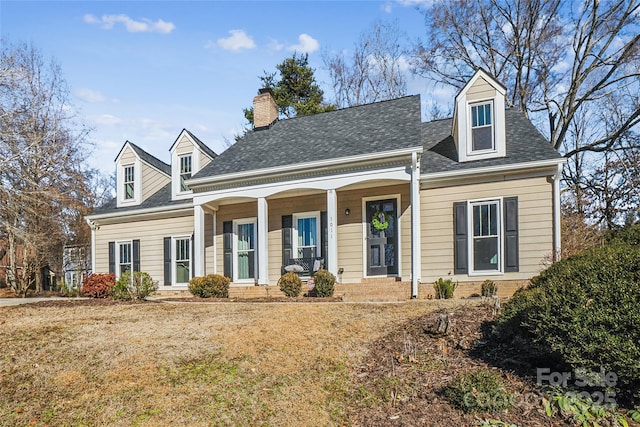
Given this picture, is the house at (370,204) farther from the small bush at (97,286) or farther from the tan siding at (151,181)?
the small bush at (97,286)

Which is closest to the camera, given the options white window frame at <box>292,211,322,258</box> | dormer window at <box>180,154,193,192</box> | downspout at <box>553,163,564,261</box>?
downspout at <box>553,163,564,261</box>

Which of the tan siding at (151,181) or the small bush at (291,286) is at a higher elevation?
the tan siding at (151,181)

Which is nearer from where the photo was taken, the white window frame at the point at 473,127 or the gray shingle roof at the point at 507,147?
the gray shingle roof at the point at 507,147

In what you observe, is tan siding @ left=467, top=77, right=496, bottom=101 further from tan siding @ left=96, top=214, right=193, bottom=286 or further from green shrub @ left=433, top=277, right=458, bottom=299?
tan siding @ left=96, top=214, right=193, bottom=286

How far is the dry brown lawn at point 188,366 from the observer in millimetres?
4633

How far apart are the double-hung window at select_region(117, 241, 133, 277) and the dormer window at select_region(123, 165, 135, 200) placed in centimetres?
Result: 178

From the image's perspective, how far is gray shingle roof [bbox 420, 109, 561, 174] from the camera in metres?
11.7

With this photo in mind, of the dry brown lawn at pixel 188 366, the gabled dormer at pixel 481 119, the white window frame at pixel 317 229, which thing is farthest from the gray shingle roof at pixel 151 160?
the gabled dormer at pixel 481 119

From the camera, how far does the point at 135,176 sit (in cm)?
1770

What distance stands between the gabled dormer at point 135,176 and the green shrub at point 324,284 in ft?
28.9

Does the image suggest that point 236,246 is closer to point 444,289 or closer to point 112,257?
point 112,257

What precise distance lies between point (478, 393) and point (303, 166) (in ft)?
29.6

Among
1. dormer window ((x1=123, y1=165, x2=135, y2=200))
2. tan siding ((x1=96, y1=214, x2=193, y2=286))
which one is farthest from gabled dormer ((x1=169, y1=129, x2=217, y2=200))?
dormer window ((x1=123, y1=165, x2=135, y2=200))

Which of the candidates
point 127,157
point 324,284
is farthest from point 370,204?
point 127,157
